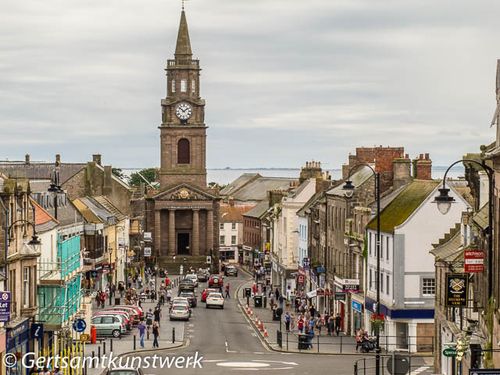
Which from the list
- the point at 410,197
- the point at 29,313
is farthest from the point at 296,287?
the point at 29,313

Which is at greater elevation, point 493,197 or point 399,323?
point 493,197

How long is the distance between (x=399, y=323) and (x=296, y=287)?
4182 cm

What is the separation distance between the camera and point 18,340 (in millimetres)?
50562

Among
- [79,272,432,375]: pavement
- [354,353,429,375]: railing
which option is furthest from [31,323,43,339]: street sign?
[354,353,429,375]: railing

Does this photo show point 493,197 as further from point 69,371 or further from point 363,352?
point 363,352

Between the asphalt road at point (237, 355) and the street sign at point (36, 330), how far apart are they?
15.8 feet

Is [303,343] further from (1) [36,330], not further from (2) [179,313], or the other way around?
(2) [179,313]

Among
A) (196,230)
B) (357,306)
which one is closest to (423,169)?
(357,306)

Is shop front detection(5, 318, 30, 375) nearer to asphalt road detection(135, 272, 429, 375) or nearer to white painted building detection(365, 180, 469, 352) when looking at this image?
asphalt road detection(135, 272, 429, 375)

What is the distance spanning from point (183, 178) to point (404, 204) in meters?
88.5

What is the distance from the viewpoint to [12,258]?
50.2 metres

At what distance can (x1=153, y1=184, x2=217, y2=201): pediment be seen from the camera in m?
156

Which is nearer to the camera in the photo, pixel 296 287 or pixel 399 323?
pixel 399 323

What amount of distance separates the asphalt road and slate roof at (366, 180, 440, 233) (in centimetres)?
868
